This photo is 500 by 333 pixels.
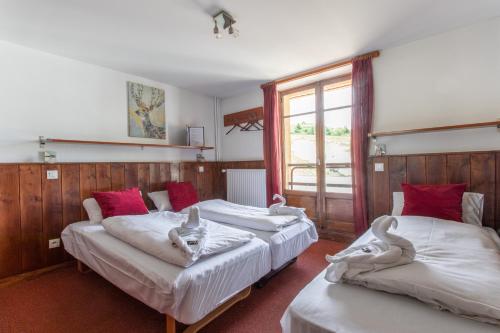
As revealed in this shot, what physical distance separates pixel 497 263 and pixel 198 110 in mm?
3866

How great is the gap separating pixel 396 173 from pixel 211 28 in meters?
2.48

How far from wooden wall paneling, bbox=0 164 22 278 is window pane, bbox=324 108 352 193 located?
354 centimetres

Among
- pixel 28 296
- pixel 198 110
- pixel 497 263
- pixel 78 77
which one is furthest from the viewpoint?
pixel 198 110

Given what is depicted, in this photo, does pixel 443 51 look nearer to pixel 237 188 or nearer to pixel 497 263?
pixel 497 263

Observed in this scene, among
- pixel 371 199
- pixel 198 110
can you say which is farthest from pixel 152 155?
pixel 371 199

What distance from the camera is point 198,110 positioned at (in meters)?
4.00

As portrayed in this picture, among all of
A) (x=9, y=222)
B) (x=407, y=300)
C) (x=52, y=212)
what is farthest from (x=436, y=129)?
(x=9, y=222)

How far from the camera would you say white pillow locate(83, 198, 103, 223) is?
7.95 ft

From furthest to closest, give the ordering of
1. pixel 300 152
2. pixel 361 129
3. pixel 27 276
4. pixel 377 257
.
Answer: pixel 300 152, pixel 361 129, pixel 27 276, pixel 377 257

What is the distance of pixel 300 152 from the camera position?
11.7ft

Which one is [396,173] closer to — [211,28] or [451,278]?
[451,278]

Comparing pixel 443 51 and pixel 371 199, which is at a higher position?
pixel 443 51

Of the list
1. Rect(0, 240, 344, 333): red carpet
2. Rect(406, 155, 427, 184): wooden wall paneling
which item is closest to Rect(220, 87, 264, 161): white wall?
Rect(406, 155, 427, 184): wooden wall paneling

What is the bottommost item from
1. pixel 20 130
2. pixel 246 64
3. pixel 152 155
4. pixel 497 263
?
pixel 497 263
